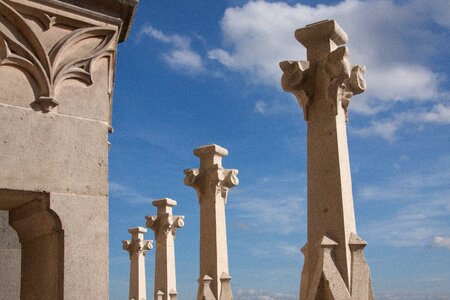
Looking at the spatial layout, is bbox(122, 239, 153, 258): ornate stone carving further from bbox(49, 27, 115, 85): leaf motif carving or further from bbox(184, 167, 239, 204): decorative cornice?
bbox(49, 27, 115, 85): leaf motif carving

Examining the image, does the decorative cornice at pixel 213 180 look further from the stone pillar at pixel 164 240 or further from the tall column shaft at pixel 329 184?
the tall column shaft at pixel 329 184

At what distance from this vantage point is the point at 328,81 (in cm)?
937

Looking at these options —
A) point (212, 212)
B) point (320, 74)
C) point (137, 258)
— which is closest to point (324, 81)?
point (320, 74)

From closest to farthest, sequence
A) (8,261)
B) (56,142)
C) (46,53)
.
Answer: (56,142) → (46,53) → (8,261)

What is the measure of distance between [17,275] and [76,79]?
1.97 m

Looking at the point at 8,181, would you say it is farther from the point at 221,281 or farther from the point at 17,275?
the point at 221,281

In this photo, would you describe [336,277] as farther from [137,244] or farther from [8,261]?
[137,244]

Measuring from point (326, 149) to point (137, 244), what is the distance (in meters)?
18.4

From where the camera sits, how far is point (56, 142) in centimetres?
381

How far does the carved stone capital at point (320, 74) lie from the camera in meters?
9.35

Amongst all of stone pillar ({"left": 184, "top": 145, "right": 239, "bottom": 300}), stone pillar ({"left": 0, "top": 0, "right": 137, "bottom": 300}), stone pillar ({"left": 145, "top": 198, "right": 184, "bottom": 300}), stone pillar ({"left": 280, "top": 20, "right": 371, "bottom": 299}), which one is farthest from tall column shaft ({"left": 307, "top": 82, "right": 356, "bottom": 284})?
stone pillar ({"left": 145, "top": 198, "right": 184, "bottom": 300})

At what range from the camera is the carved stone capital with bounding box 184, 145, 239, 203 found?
52.3 feet

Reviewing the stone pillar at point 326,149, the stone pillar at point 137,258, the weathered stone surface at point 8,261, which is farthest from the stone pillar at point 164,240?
the weathered stone surface at point 8,261

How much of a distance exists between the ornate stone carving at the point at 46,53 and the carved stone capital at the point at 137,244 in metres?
22.8
